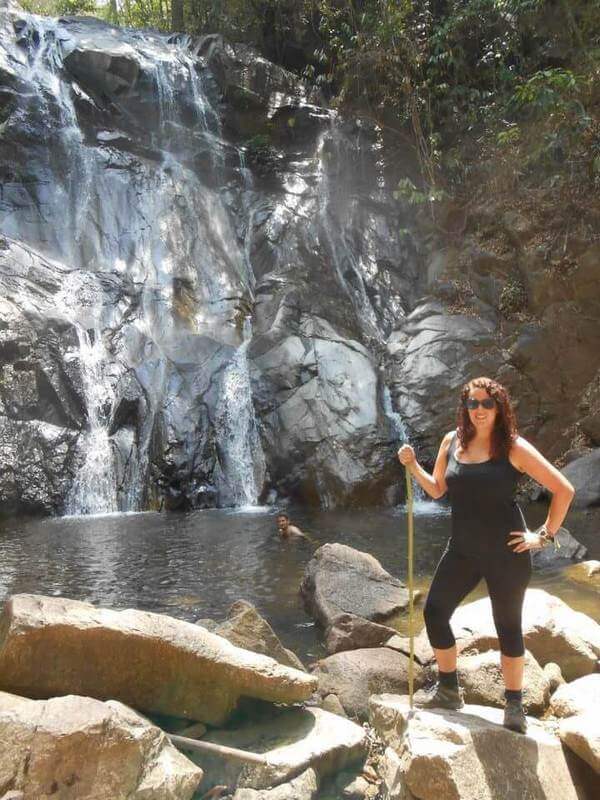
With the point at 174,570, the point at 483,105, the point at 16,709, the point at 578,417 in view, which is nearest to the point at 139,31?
the point at 483,105

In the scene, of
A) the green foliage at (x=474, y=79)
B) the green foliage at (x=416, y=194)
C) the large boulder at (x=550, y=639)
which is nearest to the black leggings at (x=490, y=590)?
the large boulder at (x=550, y=639)

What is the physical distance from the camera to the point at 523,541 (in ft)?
11.0

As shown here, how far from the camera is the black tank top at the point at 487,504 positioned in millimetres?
3428

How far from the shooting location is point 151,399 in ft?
46.9

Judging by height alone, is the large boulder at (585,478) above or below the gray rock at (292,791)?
above

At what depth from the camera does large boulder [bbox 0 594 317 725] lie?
3.66 m

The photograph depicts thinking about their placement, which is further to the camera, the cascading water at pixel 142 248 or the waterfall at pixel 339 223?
the waterfall at pixel 339 223

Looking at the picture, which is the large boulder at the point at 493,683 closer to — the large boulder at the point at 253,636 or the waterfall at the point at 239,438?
the large boulder at the point at 253,636

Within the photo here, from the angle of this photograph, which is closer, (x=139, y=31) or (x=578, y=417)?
(x=578, y=417)

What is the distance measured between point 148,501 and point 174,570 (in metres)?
4.85

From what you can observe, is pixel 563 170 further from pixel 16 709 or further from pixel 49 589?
pixel 16 709

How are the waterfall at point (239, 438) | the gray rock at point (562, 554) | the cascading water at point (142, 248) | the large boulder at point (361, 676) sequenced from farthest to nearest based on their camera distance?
the cascading water at point (142, 248) < the waterfall at point (239, 438) < the gray rock at point (562, 554) < the large boulder at point (361, 676)

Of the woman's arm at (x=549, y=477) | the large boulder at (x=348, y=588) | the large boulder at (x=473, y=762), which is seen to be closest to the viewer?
the large boulder at (x=473, y=762)

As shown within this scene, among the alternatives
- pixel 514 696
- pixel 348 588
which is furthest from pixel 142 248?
pixel 514 696
